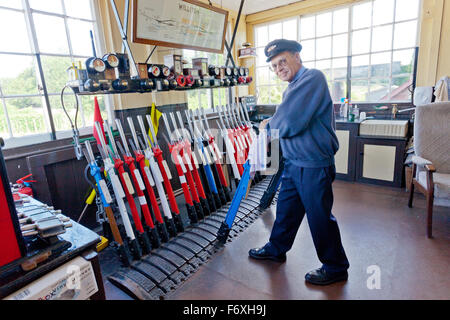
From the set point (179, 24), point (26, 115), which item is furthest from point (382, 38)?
point (26, 115)

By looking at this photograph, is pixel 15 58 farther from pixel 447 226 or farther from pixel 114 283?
pixel 447 226

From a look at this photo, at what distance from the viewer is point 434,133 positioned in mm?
2775

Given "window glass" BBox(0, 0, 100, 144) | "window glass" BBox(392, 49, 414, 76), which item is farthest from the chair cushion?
"window glass" BBox(0, 0, 100, 144)

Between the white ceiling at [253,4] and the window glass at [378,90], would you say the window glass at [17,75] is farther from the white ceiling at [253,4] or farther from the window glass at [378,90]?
the window glass at [378,90]

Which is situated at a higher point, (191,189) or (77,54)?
(77,54)

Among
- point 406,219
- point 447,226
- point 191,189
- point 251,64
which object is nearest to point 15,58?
point 191,189

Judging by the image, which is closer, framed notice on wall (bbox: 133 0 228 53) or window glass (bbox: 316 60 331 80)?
framed notice on wall (bbox: 133 0 228 53)

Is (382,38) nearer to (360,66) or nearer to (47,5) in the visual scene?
(360,66)

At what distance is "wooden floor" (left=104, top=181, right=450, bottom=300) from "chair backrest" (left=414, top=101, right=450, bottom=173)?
583 millimetres

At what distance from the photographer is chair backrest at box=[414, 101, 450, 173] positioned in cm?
273

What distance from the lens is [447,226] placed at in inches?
102

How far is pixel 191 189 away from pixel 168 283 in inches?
41.6

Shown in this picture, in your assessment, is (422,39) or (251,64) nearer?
(422,39)

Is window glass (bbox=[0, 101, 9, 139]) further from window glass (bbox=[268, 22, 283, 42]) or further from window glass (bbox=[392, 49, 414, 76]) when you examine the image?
window glass (bbox=[392, 49, 414, 76])
